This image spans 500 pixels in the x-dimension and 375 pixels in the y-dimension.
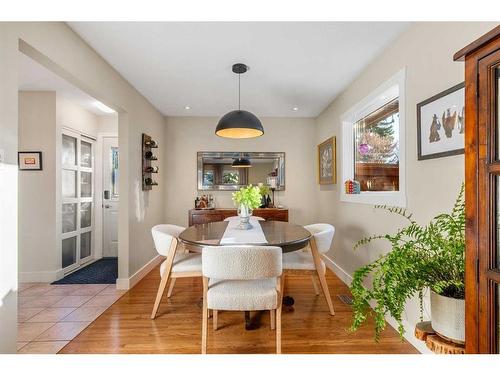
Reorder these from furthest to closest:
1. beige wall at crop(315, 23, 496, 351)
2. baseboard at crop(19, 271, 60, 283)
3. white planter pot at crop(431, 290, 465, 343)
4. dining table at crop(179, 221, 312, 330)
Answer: baseboard at crop(19, 271, 60, 283), dining table at crop(179, 221, 312, 330), beige wall at crop(315, 23, 496, 351), white planter pot at crop(431, 290, 465, 343)

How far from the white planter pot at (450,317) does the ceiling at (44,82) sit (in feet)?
11.8

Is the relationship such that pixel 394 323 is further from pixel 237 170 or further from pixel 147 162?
pixel 147 162

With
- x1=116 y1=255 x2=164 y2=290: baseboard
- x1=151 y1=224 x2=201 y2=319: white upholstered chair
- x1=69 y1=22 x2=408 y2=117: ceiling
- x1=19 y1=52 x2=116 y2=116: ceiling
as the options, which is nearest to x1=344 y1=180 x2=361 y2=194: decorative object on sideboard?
x1=69 y1=22 x2=408 y2=117: ceiling

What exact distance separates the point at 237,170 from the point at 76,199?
247 centimetres

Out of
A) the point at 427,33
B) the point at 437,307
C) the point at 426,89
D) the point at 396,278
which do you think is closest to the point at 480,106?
the point at 396,278

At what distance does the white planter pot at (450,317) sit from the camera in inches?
42.8

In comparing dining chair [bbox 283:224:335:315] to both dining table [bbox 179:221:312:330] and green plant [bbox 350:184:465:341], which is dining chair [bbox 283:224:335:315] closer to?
dining table [bbox 179:221:312:330]

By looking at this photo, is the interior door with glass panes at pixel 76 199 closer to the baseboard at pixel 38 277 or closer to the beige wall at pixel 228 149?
the baseboard at pixel 38 277

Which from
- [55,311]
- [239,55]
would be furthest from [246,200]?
[55,311]

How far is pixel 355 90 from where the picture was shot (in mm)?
3031

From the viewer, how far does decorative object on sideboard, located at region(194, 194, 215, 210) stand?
172 inches

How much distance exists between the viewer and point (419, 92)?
6.33 feet

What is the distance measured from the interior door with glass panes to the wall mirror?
1746 mm
